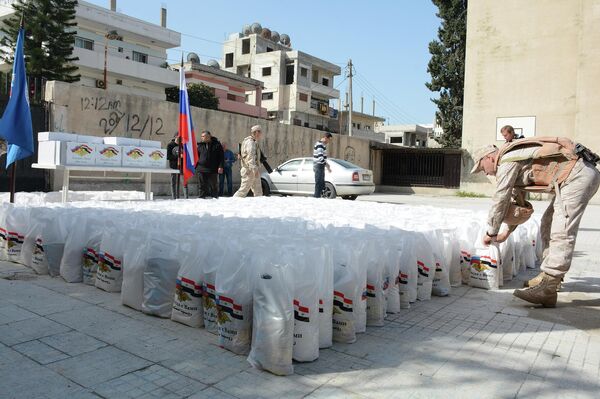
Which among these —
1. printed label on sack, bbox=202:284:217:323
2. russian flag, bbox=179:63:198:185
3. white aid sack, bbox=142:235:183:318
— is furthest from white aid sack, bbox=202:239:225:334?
russian flag, bbox=179:63:198:185

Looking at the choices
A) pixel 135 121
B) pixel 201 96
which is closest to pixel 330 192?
pixel 135 121

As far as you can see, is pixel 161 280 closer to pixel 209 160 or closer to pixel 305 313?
pixel 305 313

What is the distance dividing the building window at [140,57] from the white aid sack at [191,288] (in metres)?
50.2

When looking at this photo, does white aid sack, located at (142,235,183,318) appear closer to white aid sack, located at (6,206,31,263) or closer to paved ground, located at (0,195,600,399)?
paved ground, located at (0,195,600,399)

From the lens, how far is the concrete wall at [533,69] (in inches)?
842

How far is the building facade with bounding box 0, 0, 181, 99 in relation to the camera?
141 ft

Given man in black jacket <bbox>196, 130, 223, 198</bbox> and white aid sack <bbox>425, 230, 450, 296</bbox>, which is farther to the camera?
man in black jacket <bbox>196, 130, 223, 198</bbox>

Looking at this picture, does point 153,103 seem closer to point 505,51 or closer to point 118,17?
point 505,51

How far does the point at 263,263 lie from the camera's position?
111 inches

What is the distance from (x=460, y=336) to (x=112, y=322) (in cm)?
246

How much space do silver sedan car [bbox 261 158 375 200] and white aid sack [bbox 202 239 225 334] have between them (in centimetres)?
1130

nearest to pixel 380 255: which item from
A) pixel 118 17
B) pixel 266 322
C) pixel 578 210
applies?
pixel 266 322

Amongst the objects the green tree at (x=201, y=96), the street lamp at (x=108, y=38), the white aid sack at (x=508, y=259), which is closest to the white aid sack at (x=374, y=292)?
→ the white aid sack at (x=508, y=259)

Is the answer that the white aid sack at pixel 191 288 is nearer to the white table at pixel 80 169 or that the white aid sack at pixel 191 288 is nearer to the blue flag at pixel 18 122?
the blue flag at pixel 18 122
